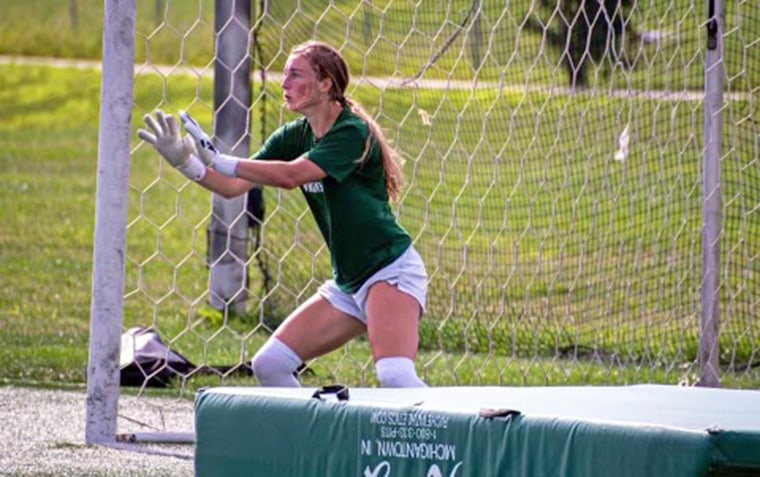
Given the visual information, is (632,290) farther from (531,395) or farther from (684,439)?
(684,439)

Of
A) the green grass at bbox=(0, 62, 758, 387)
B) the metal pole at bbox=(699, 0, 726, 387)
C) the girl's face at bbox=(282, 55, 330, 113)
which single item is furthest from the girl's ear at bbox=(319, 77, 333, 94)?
the metal pole at bbox=(699, 0, 726, 387)

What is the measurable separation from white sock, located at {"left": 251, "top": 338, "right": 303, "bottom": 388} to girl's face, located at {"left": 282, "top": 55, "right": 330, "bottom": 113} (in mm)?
831

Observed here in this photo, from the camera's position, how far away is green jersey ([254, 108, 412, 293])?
584 centimetres

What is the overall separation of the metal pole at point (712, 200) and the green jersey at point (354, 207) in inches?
109

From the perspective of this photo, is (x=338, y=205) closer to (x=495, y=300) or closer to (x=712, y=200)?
(x=712, y=200)

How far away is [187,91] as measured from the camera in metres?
26.4

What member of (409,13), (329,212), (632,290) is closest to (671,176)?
(632,290)

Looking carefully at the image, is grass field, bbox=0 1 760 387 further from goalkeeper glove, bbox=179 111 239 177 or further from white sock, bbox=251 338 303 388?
goalkeeper glove, bbox=179 111 239 177

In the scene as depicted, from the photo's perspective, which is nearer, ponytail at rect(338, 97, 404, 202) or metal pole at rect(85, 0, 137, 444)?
ponytail at rect(338, 97, 404, 202)

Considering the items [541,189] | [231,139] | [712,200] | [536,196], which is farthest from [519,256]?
[712,200]

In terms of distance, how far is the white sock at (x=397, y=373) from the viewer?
5.77 m

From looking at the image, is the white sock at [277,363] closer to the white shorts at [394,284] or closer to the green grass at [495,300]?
the white shorts at [394,284]

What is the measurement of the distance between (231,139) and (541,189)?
227cm

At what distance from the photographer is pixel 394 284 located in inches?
231
